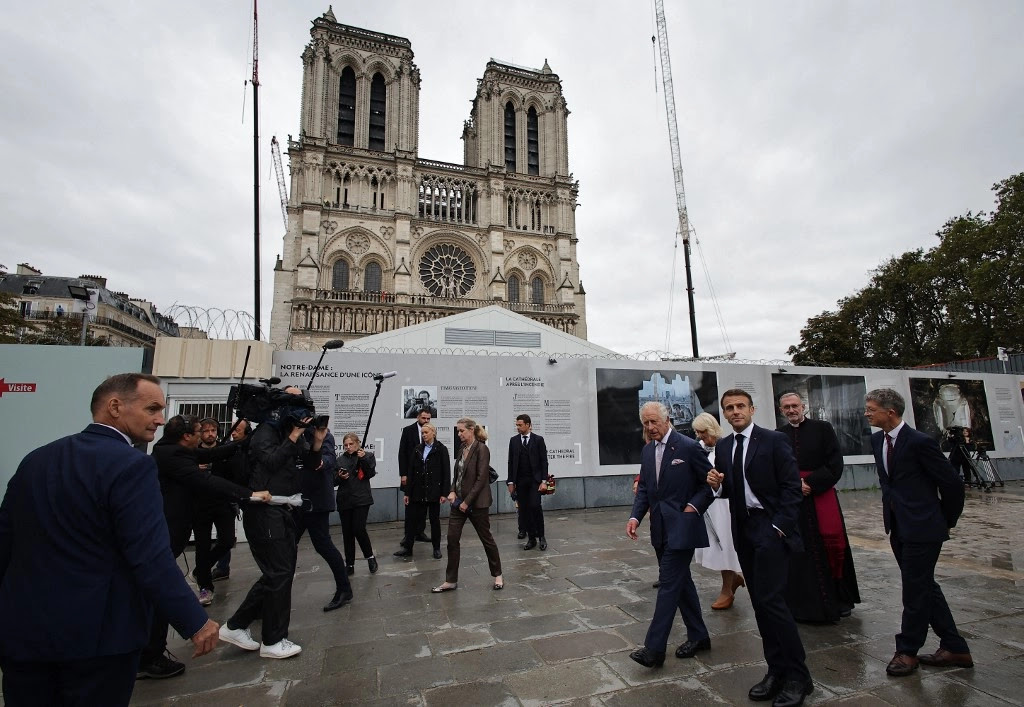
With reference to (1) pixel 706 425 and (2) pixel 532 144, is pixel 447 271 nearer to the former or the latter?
(2) pixel 532 144

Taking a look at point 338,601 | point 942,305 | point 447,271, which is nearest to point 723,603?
point 338,601

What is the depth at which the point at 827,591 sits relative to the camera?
3.97 metres

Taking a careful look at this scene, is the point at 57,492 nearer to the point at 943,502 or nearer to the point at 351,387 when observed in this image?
the point at 943,502

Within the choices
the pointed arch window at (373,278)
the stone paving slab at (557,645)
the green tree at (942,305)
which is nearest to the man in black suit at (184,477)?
the stone paving slab at (557,645)

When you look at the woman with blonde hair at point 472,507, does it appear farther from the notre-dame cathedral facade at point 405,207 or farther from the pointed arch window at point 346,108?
the pointed arch window at point 346,108

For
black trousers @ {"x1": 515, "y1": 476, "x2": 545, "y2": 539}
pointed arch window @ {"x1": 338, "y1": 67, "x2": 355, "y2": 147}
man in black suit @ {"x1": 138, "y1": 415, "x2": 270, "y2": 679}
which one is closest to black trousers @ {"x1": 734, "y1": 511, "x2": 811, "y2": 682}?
man in black suit @ {"x1": 138, "y1": 415, "x2": 270, "y2": 679}

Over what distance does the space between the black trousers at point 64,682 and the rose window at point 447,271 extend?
35.2 metres

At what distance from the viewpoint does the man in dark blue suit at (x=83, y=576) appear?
5.40 ft

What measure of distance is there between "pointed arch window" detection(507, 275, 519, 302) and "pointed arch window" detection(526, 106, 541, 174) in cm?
1053

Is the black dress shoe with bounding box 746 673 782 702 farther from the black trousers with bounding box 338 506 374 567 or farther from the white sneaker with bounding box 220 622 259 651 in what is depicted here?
the black trousers with bounding box 338 506 374 567

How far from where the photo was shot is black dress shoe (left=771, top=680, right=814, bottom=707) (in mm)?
2689

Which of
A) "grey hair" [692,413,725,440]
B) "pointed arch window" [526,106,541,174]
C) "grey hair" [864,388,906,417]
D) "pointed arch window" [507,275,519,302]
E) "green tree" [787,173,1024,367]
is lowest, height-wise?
"grey hair" [692,413,725,440]

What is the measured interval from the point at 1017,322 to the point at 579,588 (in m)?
28.3

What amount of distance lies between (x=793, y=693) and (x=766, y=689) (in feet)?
0.49
